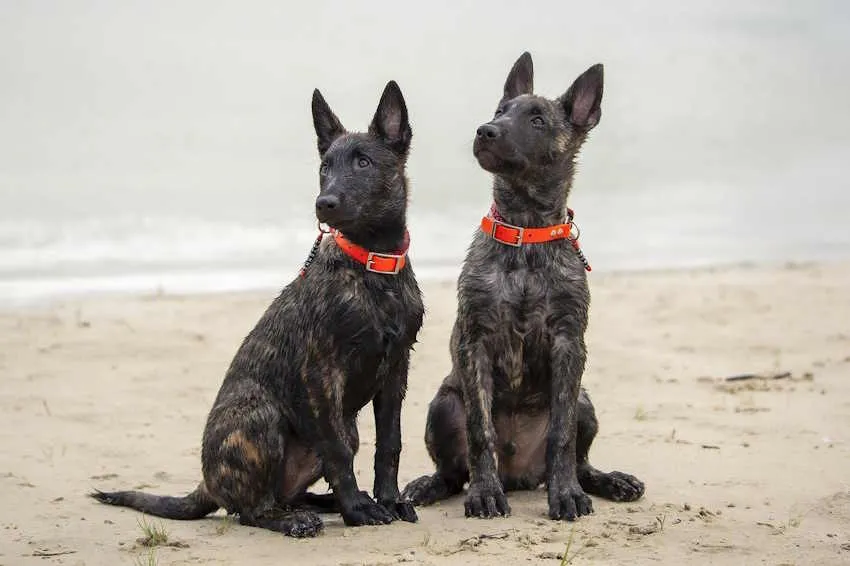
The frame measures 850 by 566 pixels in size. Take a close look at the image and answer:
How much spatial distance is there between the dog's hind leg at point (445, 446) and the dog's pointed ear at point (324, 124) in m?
1.64

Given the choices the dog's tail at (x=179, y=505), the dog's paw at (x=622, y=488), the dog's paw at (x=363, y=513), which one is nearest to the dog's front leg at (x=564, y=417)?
the dog's paw at (x=622, y=488)

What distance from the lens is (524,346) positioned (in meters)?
6.39

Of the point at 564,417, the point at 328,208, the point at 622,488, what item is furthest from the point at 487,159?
the point at 622,488

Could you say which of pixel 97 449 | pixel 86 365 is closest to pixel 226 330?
pixel 86 365

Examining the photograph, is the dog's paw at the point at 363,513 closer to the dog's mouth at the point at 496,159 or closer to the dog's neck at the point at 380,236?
the dog's neck at the point at 380,236

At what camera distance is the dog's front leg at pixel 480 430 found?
6.17 metres

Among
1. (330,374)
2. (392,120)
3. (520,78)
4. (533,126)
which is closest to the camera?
(330,374)

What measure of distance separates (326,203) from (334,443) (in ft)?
4.12

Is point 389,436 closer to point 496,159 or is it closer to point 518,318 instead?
point 518,318

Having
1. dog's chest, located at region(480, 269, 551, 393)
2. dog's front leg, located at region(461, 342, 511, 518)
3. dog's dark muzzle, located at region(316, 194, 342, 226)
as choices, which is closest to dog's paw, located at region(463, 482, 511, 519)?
dog's front leg, located at region(461, 342, 511, 518)

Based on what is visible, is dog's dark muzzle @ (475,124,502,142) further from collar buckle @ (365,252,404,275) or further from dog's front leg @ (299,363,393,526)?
dog's front leg @ (299,363,393,526)

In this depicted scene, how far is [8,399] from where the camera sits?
32.7 feet

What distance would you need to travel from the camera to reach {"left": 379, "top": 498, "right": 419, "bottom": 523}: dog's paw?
602cm

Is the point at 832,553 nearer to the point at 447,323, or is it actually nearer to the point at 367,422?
the point at 367,422
